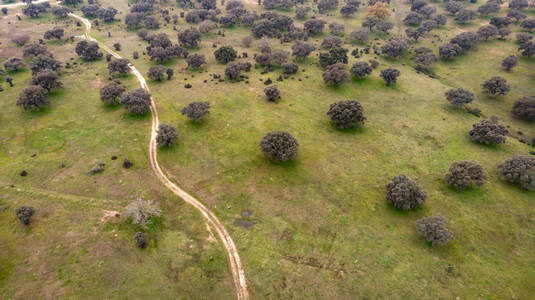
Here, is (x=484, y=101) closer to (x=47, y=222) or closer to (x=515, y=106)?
(x=515, y=106)

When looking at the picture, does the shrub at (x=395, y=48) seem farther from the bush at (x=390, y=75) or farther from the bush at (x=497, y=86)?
the bush at (x=497, y=86)

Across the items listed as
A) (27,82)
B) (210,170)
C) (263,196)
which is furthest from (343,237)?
(27,82)

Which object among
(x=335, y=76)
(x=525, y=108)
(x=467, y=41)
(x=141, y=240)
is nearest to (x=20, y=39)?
Result: (x=141, y=240)

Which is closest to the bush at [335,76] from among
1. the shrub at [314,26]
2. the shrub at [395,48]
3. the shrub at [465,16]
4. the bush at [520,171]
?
the shrub at [395,48]

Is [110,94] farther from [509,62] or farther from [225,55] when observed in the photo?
[509,62]

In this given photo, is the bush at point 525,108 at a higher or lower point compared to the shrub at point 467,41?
lower
